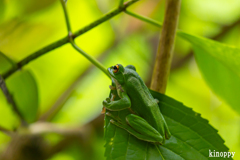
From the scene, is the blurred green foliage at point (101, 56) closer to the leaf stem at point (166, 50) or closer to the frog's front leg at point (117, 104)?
the frog's front leg at point (117, 104)

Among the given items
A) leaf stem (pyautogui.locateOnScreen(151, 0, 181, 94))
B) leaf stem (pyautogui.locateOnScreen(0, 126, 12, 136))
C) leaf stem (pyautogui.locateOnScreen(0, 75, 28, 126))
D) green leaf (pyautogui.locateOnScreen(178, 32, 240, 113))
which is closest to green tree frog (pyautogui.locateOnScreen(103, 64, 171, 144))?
leaf stem (pyautogui.locateOnScreen(151, 0, 181, 94))

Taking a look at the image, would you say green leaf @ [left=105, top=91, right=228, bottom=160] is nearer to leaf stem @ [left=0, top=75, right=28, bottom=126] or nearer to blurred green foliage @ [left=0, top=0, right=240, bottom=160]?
leaf stem @ [left=0, top=75, right=28, bottom=126]

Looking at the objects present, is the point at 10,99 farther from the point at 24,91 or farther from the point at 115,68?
the point at 115,68

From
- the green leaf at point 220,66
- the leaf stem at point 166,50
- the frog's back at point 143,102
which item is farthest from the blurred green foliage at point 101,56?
the leaf stem at point 166,50

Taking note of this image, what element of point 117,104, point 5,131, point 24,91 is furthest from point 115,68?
point 5,131

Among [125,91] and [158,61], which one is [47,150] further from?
[158,61]

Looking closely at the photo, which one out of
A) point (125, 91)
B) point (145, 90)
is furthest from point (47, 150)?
point (145, 90)
